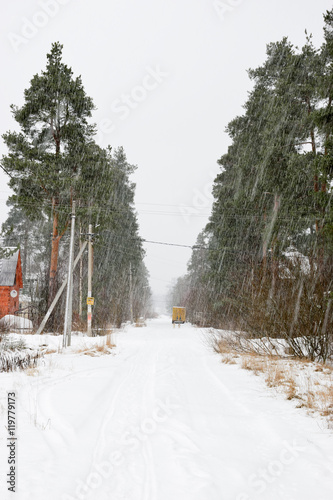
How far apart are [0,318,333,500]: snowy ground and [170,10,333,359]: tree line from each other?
3.51 meters

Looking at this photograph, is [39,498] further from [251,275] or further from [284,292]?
[251,275]

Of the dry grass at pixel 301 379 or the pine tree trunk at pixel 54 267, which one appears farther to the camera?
the pine tree trunk at pixel 54 267

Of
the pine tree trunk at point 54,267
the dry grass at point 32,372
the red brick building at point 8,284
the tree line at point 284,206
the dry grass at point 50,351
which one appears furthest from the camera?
the red brick building at point 8,284

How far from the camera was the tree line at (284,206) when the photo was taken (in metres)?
8.70

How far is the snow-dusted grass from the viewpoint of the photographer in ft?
16.1

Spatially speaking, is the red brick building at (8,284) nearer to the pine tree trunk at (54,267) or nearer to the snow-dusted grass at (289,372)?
the pine tree trunk at (54,267)

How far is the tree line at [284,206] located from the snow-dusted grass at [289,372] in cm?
60

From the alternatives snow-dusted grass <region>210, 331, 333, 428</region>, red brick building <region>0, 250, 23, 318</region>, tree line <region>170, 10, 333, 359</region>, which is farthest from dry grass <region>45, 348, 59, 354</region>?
red brick building <region>0, 250, 23, 318</region>

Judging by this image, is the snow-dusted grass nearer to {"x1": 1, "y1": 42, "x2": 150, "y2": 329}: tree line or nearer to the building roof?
{"x1": 1, "y1": 42, "x2": 150, "y2": 329}: tree line

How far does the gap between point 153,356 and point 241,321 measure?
3444mm

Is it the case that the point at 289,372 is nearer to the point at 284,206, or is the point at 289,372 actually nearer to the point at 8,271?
the point at 284,206

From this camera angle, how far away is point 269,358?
30.1 ft

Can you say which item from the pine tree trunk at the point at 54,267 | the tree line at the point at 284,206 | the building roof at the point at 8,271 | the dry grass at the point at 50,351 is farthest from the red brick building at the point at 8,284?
the tree line at the point at 284,206

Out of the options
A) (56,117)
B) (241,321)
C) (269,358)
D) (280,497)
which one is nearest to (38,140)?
(56,117)
